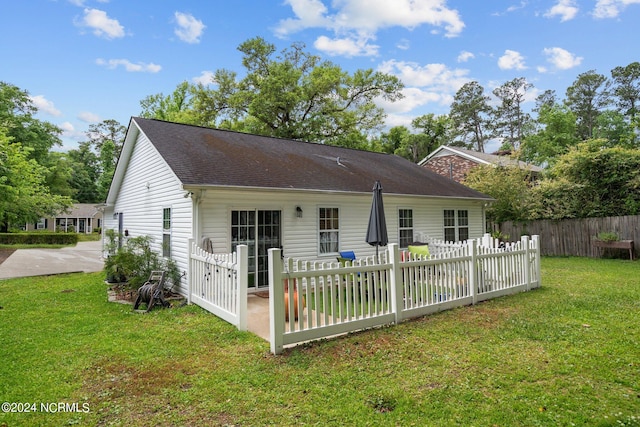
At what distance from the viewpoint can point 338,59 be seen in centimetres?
2447

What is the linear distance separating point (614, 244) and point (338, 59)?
64.5 feet

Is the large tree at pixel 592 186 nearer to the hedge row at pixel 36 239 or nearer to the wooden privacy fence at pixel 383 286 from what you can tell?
the wooden privacy fence at pixel 383 286

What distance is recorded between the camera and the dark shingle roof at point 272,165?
8.01 m

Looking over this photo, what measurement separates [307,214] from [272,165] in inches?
75.4

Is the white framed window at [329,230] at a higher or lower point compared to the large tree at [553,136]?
lower

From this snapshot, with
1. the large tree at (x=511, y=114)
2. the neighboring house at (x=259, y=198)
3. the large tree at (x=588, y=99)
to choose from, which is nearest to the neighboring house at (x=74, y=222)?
the neighboring house at (x=259, y=198)

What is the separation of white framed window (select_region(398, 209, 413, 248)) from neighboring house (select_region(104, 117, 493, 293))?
3cm

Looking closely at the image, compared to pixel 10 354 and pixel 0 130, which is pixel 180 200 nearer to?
pixel 10 354

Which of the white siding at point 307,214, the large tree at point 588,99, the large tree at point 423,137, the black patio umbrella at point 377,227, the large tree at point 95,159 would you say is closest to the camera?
the black patio umbrella at point 377,227

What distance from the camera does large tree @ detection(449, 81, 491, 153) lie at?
3903 centimetres

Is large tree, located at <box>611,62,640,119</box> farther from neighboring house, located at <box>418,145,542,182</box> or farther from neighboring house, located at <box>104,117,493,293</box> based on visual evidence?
neighboring house, located at <box>104,117,493,293</box>

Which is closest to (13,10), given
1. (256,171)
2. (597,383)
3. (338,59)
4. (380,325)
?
(256,171)

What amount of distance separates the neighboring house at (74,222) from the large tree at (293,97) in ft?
89.6

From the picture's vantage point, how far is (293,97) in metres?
22.2
